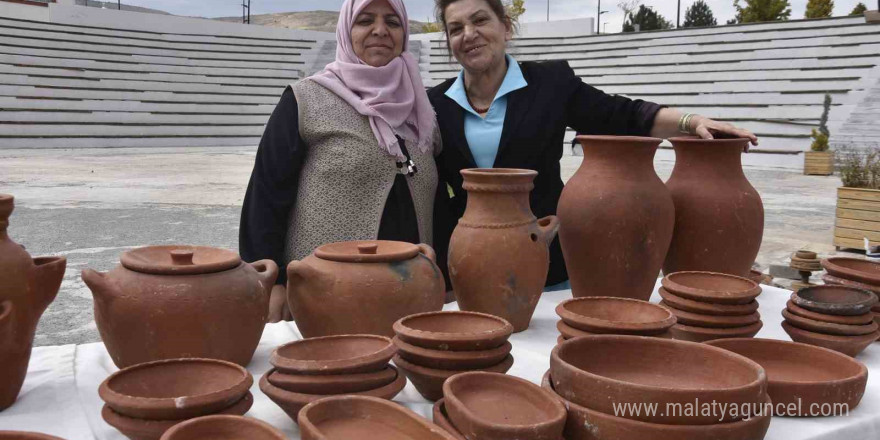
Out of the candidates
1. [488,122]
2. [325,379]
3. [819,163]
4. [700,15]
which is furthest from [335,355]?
[700,15]

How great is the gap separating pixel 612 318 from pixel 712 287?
1.34ft

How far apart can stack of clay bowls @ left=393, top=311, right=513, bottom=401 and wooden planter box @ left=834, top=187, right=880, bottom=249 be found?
567cm

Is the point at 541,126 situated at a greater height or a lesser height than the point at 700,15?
lesser

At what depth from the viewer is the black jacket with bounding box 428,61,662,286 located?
8.40 feet

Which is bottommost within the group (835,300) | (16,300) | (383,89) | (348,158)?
(835,300)

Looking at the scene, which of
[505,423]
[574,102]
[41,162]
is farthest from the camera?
[41,162]

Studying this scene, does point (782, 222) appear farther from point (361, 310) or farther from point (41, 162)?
point (41, 162)

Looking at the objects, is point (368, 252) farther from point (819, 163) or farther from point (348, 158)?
point (819, 163)

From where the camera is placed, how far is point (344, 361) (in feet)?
3.94

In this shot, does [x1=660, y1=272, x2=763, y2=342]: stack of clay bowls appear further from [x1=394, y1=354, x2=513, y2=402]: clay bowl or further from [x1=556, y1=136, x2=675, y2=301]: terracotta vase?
[x1=394, y1=354, x2=513, y2=402]: clay bowl

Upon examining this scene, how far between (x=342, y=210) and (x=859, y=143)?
13426mm

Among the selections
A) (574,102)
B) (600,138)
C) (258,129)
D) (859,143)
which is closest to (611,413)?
(600,138)

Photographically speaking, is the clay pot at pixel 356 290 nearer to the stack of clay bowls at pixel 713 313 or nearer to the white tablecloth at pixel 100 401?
the white tablecloth at pixel 100 401

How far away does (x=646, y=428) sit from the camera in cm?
109
